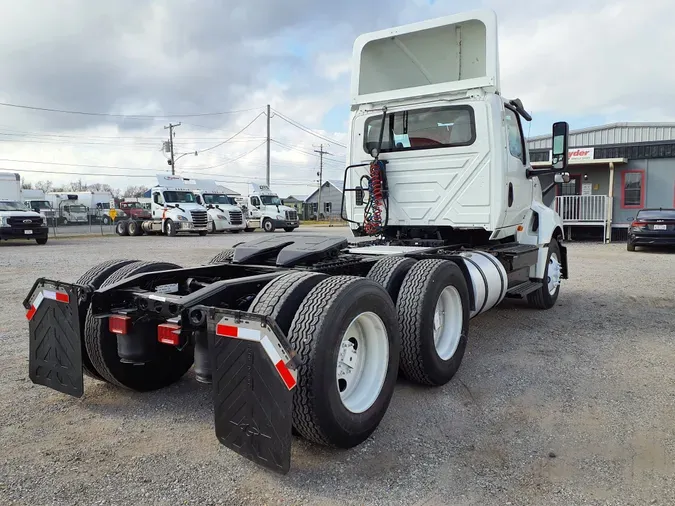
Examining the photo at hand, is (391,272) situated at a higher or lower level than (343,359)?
higher

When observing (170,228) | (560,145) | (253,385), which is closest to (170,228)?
(170,228)

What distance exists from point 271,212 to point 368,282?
29.6 meters

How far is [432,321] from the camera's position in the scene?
405cm

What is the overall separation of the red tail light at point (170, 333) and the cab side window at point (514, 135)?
457 centimetres

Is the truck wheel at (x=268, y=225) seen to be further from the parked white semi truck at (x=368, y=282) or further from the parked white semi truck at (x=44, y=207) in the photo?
the parked white semi truck at (x=368, y=282)

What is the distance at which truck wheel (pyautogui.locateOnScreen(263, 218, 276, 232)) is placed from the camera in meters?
32.3

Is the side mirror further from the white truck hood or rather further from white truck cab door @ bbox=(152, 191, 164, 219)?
white truck cab door @ bbox=(152, 191, 164, 219)

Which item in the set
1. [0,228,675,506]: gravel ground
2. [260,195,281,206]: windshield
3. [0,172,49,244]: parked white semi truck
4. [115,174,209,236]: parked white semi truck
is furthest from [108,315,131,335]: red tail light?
[260,195,281,206]: windshield

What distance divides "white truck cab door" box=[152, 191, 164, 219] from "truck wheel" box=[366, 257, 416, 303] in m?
24.8

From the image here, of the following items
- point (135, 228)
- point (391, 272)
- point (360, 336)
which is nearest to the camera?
point (360, 336)

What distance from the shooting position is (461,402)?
3977 millimetres

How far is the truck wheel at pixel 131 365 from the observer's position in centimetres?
361

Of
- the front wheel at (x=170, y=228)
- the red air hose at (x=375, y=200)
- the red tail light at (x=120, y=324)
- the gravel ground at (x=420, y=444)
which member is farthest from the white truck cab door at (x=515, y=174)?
the front wheel at (x=170, y=228)

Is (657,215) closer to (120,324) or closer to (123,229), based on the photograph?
(120,324)
